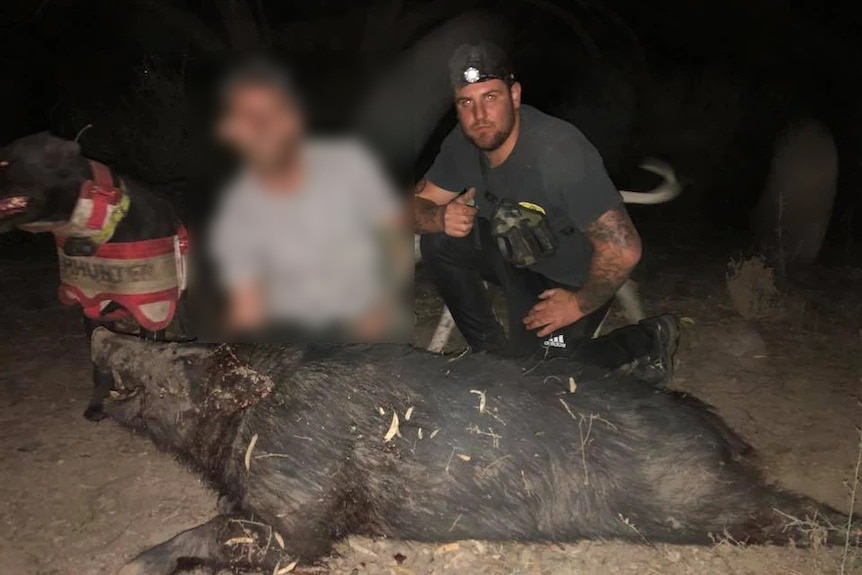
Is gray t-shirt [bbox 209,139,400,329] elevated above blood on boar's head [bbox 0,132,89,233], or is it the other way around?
blood on boar's head [bbox 0,132,89,233]

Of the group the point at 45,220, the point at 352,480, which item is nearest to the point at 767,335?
the point at 352,480

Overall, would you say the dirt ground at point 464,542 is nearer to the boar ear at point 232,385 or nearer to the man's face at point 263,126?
the boar ear at point 232,385

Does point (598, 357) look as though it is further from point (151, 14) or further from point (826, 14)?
point (826, 14)

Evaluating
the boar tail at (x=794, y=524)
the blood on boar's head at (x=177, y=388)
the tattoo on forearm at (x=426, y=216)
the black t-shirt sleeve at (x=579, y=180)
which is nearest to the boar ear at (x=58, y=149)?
the blood on boar's head at (x=177, y=388)

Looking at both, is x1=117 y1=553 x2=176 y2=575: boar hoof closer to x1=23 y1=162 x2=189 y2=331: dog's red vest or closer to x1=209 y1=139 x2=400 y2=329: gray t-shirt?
x1=209 y1=139 x2=400 y2=329: gray t-shirt

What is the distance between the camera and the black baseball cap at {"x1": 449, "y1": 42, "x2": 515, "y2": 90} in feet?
9.99

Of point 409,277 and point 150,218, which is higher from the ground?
point 150,218

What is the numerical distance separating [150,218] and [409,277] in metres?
1.20

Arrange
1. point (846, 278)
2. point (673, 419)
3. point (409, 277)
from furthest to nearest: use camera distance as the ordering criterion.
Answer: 1. point (846, 278)
2. point (409, 277)
3. point (673, 419)

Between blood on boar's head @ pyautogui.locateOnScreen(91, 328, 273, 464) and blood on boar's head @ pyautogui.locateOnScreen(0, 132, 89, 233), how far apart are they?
0.54 meters

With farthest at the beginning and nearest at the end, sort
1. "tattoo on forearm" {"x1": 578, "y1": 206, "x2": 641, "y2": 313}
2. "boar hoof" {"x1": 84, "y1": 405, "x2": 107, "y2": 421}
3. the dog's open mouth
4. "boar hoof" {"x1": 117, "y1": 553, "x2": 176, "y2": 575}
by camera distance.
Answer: "boar hoof" {"x1": 84, "y1": 405, "x2": 107, "y2": 421}, "tattoo on forearm" {"x1": 578, "y1": 206, "x2": 641, "y2": 313}, the dog's open mouth, "boar hoof" {"x1": 117, "y1": 553, "x2": 176, "y2": 575}

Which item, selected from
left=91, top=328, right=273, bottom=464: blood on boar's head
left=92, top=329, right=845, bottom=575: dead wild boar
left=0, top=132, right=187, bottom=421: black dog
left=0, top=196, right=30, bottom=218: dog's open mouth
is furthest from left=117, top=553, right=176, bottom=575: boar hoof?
left=0, top=196, right=30, bottom=218: dog's open mouth

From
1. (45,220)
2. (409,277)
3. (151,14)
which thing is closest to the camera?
(45,220)

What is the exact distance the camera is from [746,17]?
12922 mm
